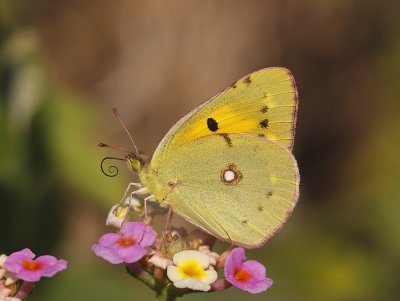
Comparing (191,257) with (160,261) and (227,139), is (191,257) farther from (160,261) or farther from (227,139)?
(227,139)

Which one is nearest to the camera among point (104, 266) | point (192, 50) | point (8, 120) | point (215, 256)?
point (215, 256)

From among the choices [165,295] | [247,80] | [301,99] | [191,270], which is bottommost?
[301,99]

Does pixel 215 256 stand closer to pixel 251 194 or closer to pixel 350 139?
pixel 251 194

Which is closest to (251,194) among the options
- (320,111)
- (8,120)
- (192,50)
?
(8,120)

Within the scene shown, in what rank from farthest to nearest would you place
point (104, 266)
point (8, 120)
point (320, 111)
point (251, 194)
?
point (320, 111) < point (104, 266) < point (8, 120) < point (251, 194)

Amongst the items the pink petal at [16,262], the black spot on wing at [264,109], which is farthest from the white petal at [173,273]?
the black spot on wing at [264,109]

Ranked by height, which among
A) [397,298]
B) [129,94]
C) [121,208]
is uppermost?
[121,208]

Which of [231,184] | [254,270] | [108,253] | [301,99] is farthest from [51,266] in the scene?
[301,99]
